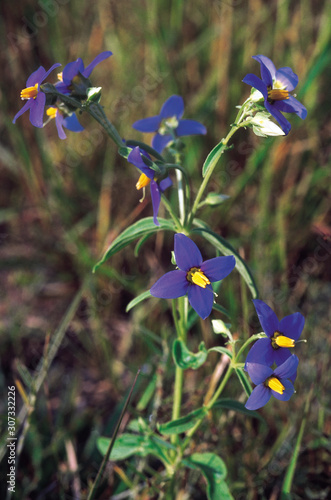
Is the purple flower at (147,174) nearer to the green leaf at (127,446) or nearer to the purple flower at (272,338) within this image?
the purple flower at (272,338)

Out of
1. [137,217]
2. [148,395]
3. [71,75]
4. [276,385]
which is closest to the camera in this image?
[276,385]

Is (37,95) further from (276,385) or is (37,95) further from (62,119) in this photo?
(276,385)

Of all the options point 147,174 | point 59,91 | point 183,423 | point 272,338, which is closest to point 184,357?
point 183,423

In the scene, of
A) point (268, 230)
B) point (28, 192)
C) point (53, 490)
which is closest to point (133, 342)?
point (53, 490)

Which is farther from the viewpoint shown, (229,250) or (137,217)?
(137,217)

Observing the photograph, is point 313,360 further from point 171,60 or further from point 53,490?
point 171,60

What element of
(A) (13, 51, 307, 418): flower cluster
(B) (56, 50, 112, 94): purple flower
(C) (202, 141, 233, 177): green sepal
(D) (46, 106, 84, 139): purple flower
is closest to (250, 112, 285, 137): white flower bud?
(A) (13, 51, 307, 418): flower cluster

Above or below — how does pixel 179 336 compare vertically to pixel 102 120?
below
